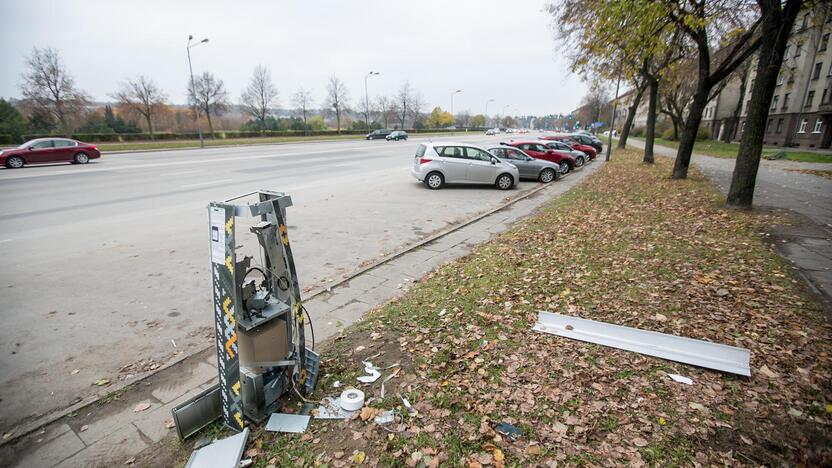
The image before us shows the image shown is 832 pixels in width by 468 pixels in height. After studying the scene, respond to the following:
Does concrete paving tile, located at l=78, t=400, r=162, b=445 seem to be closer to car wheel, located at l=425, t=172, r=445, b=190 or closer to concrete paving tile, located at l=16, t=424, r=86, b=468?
concrete paving tile, located at l=16, t=424, r=86, b=468

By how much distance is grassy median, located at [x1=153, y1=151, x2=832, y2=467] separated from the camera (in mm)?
2619

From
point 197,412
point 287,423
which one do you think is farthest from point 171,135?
point 287,423

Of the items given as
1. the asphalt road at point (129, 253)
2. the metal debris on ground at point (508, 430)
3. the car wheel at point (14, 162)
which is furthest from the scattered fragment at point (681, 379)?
the car wheel at point (14, 162)

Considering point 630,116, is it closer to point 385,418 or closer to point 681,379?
point 681,379

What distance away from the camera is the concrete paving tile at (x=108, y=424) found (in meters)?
2.90

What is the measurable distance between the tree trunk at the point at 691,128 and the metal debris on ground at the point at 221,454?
15835 mm

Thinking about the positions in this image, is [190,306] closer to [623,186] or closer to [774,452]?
[774,452]

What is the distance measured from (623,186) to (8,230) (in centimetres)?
1704

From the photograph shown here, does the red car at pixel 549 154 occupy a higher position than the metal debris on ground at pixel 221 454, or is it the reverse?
the red car at pixel 549 154

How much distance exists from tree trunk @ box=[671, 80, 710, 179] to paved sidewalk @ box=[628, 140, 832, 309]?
1.25 meters

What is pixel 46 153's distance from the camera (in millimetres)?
19953

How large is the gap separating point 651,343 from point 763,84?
8.30 metres

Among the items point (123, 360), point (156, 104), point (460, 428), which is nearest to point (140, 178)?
point (123, 360)

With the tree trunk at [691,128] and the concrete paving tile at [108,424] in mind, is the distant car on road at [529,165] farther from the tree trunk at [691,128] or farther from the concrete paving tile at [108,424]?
the concrete paving tile at [108,424]
